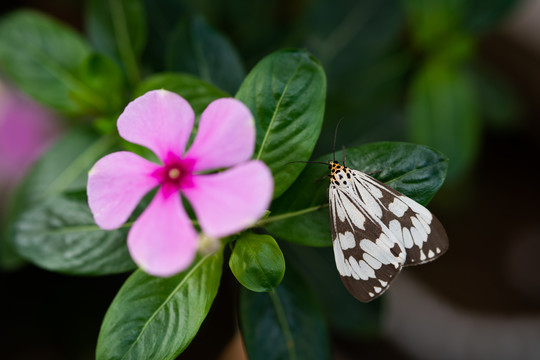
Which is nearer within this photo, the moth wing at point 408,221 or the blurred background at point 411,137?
the moth wing at point 408,221

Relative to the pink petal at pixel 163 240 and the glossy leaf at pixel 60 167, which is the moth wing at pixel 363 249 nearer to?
the pink petal at pixel 163 240

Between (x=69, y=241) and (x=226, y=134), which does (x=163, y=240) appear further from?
(x=69, y=241)

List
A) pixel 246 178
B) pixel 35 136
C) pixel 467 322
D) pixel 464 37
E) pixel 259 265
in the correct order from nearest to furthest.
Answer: pixel 246 178 → pixel 259 265 → pixel 464 37 → pixel 35 136 → pixel 467 322

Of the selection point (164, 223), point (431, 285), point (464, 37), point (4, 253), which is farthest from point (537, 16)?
point (4, 253)

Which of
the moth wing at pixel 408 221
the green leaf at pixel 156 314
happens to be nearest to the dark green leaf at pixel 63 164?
the green leaf at pixel 156 314

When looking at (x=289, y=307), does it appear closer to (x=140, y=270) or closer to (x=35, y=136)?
(x=140, y=270)

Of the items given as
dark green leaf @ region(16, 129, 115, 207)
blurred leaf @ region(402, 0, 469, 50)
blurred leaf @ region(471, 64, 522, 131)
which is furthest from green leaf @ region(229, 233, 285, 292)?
blurred leaf @ region(471, 64, 522, 131)

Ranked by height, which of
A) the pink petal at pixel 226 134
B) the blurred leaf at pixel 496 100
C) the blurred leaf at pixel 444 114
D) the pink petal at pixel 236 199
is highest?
the pink petal at pixel 226 134
